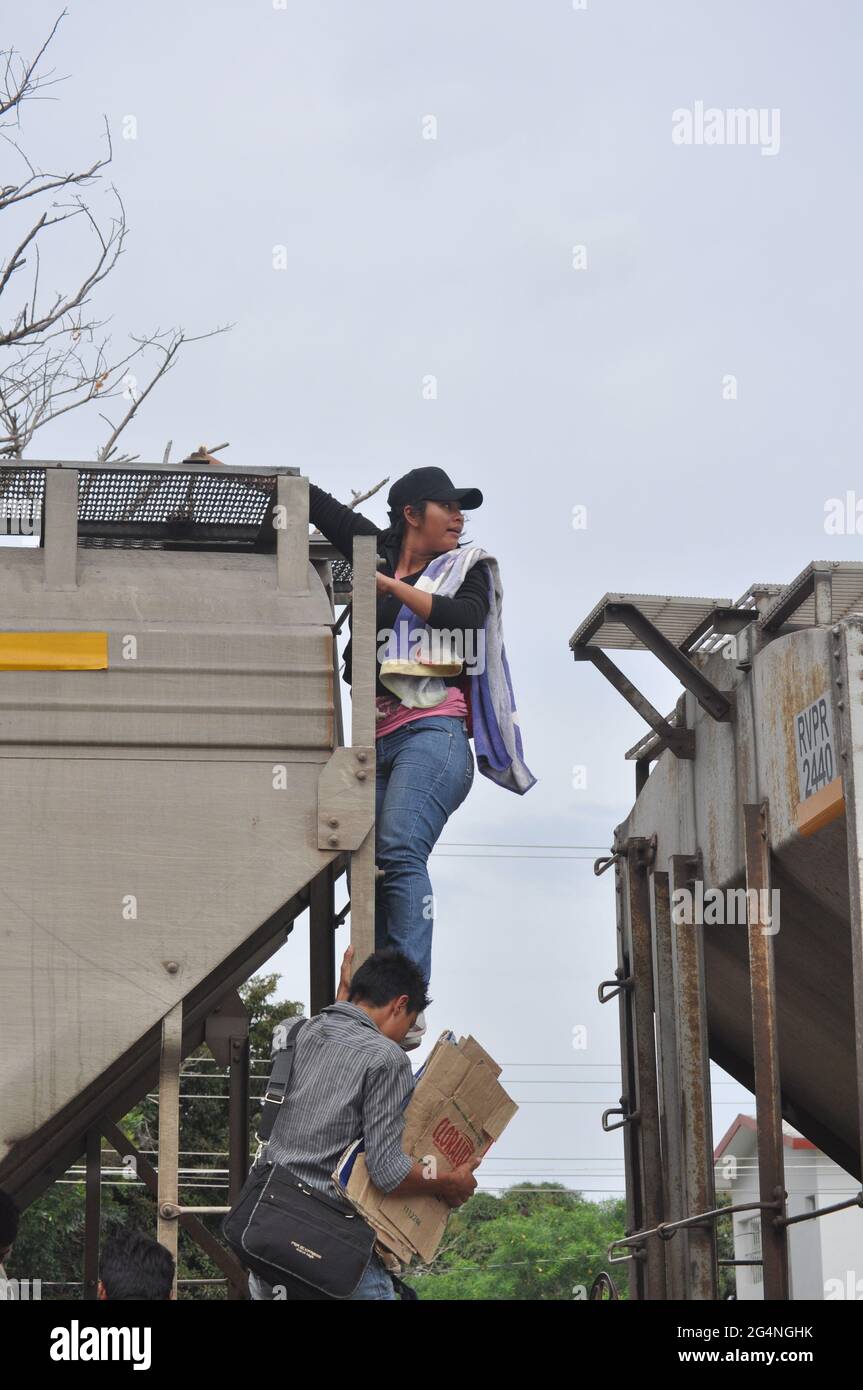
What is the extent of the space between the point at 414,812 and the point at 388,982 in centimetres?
95

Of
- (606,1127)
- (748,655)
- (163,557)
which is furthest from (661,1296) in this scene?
(163,557)

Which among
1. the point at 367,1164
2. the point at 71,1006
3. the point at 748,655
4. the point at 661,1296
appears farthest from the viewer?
the point at 661,1296

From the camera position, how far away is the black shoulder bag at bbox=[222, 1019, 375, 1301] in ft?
14.8

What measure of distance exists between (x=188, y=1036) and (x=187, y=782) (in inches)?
93.7

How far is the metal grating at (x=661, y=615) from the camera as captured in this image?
24.7ft

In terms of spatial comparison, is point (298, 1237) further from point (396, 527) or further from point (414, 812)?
point (396, 527)

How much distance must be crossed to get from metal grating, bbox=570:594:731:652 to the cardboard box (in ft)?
10.4

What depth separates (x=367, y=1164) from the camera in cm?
466

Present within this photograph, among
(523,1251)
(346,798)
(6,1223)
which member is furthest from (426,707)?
(523,1251)

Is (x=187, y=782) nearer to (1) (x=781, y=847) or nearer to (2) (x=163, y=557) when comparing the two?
(2) (x=163, y=557)

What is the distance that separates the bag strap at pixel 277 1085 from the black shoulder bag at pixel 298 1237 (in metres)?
0.17

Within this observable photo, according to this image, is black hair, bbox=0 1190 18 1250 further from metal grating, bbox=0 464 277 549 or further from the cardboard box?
metal grating, bbox=0 464 277 549

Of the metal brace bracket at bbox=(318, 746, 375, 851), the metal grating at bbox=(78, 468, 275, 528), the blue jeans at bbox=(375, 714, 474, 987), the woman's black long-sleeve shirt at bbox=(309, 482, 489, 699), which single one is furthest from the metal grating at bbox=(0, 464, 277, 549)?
the metal brace bracket at bbox=(318, 746, 375, 851)

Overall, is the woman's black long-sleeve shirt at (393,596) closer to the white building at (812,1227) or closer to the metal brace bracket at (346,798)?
the metal brace bracket at (346,798)
